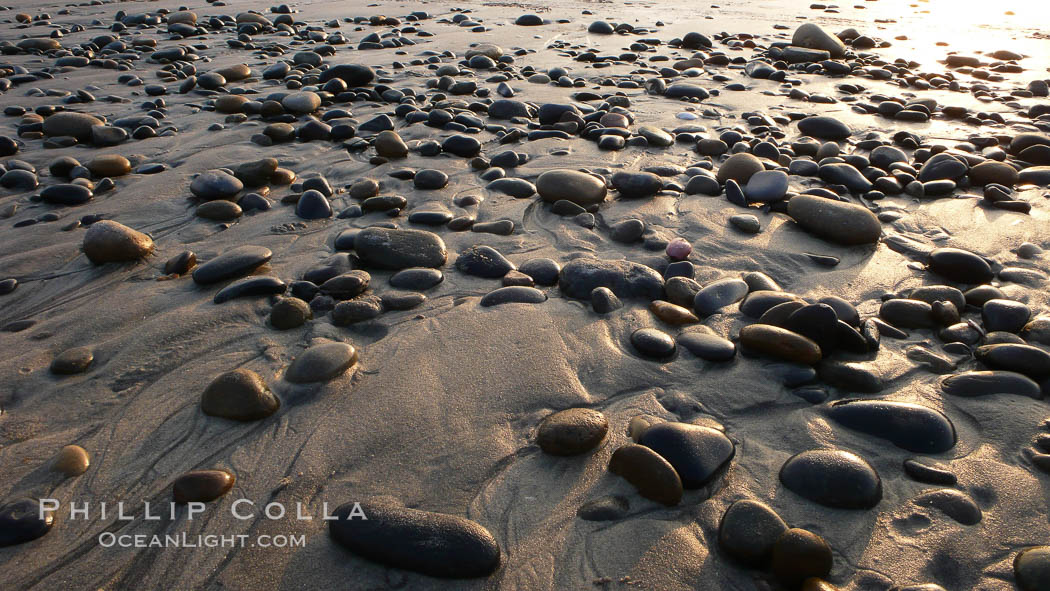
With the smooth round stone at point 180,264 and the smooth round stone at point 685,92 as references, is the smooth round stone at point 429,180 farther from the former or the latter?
the smooth round stone at point 685,92

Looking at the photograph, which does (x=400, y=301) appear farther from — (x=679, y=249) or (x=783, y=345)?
(x=783, y=345)

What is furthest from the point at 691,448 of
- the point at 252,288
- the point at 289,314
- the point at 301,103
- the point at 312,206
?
the point at 301,103

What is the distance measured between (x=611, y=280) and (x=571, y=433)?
2.97 ft

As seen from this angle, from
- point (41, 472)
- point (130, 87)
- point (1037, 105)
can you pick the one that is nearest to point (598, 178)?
point (41, 472)

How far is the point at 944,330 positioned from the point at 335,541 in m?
2.04

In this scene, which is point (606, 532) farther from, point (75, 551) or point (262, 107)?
point (262, 107)

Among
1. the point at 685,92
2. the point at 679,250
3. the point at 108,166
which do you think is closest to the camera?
the point at 679,250

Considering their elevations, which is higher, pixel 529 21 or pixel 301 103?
pixel 529 21

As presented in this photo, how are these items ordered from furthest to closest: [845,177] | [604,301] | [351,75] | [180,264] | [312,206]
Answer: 1. [351,75]
2. [845,177]
3. [312,206]
4. [180,264]
5. [604,301]

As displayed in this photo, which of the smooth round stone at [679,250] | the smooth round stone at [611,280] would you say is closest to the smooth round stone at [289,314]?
the smooth round stone at [611,280]

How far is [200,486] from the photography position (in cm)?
150

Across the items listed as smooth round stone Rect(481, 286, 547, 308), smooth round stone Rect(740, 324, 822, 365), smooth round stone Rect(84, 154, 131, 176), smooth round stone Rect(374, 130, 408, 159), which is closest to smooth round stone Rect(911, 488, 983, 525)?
smooth round stone Rect(740, 324, 822, 365)

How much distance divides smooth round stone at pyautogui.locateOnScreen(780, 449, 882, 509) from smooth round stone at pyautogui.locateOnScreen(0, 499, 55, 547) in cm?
171

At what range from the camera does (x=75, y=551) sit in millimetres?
1369
